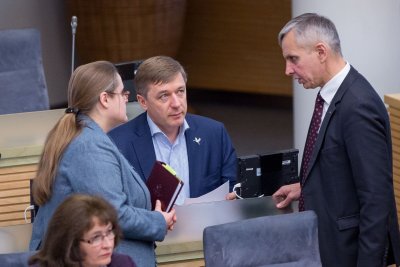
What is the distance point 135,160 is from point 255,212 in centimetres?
56

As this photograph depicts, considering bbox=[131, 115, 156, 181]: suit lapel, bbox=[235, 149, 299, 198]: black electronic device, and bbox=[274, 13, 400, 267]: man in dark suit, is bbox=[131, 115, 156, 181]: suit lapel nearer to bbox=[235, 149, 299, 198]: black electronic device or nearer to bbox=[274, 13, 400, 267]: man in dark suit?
bbox=[235, 149, 299, 198]: black electronic device

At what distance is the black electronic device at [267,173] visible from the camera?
14.3ft

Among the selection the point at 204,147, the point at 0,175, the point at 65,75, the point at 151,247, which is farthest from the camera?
the point at 65,75

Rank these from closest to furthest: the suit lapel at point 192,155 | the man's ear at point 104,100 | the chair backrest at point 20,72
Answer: the man's ear at point 104,100
the suit lapel at point 192,155
the chair backrest at point 20,72

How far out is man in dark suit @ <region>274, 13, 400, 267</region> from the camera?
3.76 metres

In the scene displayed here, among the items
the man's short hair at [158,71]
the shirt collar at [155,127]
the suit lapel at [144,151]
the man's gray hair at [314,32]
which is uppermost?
the man's gray hair at [314,32]

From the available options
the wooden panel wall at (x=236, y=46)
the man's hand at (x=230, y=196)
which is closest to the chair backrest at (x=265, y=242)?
the man's hand at (x=230, y=196)

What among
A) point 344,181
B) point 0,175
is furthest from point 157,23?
point 344,181

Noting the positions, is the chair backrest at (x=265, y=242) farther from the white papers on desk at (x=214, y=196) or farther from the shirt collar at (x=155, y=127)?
the shirt collar at (x=155, y=127)

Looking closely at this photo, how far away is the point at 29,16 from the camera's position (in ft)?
29.2

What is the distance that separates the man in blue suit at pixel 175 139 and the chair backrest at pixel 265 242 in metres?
0.67

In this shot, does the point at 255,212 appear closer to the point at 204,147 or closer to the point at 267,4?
the point at 204,147

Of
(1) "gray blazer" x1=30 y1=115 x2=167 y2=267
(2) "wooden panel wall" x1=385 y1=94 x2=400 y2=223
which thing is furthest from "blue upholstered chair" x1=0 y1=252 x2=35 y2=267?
(2) "wooden panel wall" x1=385 y1=94 x2=400 y2=223

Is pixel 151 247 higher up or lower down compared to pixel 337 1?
lower down
